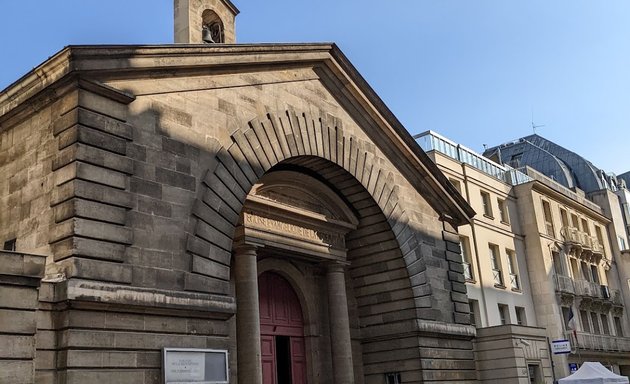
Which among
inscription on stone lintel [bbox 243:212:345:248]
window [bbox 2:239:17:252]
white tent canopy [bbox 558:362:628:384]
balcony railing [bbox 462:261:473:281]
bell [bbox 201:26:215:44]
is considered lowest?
white tent canopy [bbox 558:362:628:384]

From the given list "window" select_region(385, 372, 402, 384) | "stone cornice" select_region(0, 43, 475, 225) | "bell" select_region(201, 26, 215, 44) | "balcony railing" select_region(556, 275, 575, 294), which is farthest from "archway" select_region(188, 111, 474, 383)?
"balcony railing" select_region(556, 275, 575, 294)

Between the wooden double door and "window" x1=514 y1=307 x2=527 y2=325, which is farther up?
"window" x1=514 y1=307 x2=527 y2=325

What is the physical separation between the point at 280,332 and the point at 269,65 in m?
8.08

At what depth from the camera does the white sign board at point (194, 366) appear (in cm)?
1382

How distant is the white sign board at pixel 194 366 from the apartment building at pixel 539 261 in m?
17.1

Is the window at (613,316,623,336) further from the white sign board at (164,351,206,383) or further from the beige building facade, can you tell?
the white sign board at (164,351,206,383)

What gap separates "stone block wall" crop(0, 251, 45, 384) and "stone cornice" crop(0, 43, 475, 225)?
14.2ft

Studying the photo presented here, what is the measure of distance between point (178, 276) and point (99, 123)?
360 cm

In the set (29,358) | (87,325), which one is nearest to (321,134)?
(87,325)

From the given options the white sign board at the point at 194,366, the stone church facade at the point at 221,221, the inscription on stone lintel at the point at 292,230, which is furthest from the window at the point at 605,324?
the white sign board at the point at 194,366

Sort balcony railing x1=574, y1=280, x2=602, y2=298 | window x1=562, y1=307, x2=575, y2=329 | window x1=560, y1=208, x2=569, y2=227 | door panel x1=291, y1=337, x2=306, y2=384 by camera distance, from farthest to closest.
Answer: window x1=560, y1=208, x2=569, y2=227 → balcony railing x1=574, y1=280, x2=602, y2=298 → window x1=562, y1=307, x2=575, y2=329 → door panel x1=291, y1=337, x2=306, y2=384

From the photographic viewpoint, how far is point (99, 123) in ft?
47.1

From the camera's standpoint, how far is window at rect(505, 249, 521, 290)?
124ft

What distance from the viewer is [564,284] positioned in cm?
4072
